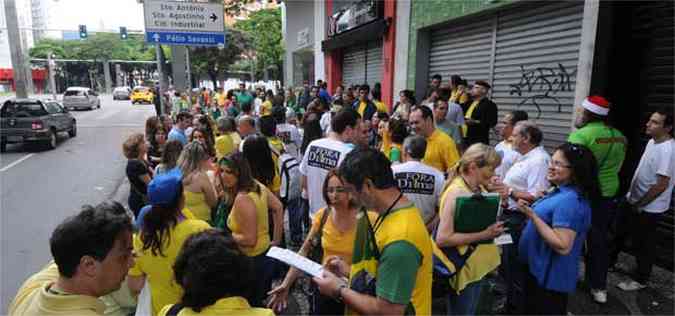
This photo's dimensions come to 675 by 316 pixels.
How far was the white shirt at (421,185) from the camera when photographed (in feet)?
10.8

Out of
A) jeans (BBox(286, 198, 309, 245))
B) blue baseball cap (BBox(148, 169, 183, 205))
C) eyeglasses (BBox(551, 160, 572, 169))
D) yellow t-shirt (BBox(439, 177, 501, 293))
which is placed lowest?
jeans (BBox(286, 198, 309, 245))

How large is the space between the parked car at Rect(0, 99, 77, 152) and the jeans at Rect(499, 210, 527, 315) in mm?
14015

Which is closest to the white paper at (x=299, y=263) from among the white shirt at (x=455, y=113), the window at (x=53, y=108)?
the white shirt at (x=455, y=113)

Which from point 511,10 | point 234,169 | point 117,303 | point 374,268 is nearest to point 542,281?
point 374,268

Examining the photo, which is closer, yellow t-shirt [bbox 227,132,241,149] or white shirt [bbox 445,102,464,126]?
yellow t-shirt [bbox 227,132,241,149]

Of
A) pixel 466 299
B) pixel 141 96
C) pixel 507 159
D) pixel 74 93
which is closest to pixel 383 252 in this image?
A: pixel 466 299

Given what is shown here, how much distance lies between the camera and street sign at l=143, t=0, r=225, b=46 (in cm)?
1025

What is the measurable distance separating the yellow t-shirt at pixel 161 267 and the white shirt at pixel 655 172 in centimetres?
429

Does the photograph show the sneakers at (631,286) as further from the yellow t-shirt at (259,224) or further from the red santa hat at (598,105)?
the yellow t-shirt at (259,224)

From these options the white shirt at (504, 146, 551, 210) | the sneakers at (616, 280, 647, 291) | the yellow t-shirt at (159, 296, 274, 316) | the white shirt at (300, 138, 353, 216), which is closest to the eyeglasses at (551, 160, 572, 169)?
the white shirt at (504, 146, 551, 210)

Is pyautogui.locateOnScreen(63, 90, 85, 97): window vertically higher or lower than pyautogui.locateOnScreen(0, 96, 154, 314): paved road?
higher

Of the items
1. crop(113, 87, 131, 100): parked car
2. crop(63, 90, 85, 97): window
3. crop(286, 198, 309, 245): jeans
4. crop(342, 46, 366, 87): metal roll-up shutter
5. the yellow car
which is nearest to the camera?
crop(286, 198, 309, 245): jeans

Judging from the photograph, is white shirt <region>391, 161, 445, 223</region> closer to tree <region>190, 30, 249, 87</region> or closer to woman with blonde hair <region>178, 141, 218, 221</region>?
woman with blonde hair <region>178, 141, 218, 221</region>

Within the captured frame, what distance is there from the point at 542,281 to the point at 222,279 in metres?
2.22
